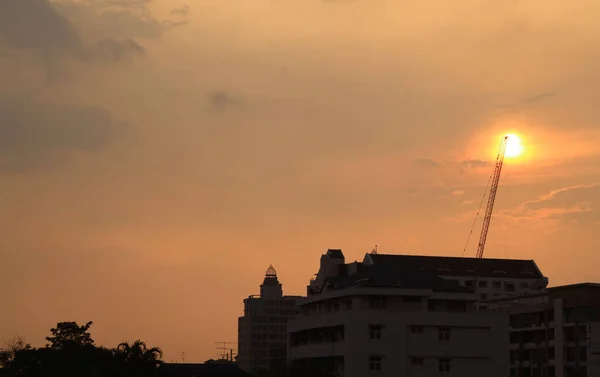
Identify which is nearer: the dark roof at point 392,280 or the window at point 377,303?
the window at point 377,303

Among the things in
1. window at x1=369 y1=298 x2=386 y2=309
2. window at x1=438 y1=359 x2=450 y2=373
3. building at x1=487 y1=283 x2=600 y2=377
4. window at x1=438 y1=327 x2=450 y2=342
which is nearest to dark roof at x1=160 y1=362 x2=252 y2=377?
window at x1=369 y1=298 x2=386 y2=309

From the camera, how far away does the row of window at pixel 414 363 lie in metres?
135

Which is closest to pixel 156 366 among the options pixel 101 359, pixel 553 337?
pixel 101 359

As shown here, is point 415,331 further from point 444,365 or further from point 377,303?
point 377,303

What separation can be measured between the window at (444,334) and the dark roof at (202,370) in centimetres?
3318

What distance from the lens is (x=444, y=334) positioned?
137750mm

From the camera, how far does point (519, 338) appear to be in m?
171

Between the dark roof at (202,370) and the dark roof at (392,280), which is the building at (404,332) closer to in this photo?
the dark roof at (392,280)

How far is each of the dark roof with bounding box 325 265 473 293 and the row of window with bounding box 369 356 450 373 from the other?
955cm

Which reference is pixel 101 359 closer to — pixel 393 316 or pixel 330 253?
pixel 393 316

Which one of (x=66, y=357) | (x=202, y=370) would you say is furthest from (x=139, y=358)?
(x=202, y=370)

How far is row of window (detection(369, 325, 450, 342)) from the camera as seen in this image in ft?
444

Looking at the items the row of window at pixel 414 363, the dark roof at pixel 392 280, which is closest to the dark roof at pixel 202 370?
the dark roof at pixel 392 280

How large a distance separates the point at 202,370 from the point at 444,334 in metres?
42.6
